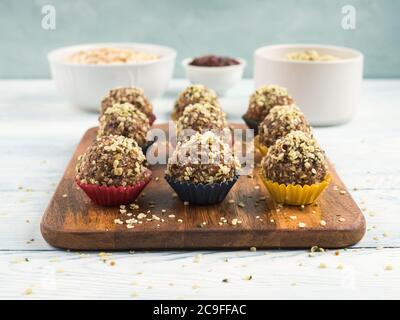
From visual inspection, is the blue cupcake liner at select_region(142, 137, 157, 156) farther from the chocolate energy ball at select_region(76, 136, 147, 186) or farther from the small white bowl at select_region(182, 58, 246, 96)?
the small white bowl at select_region(182, 58, 246, 96)

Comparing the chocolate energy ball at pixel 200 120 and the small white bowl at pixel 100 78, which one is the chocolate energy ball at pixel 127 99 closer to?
the chocolate energy ball at pixel 200 120

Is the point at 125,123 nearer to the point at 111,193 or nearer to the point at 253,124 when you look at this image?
the point at 111,193

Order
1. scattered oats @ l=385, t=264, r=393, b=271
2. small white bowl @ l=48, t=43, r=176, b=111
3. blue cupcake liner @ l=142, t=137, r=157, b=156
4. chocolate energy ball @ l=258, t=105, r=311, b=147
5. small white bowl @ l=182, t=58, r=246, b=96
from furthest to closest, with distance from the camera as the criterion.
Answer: small white bowl @ l=182, t=58, r=246, b=96 < small white bowl @ l=48, t=43, r=176, b=111 < blue cupcake liner @ l=142, t=137, r=157, b=156 < chocolate energy ball @ l=258, t=105, r=311, b=147 < scattered oats @ l=385, t=264, r=393, b=271

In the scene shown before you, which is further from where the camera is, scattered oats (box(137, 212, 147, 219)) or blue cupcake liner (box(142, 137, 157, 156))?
blue cupcake liner (box(142, 137, 157, 156))

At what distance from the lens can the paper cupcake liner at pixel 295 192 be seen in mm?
2268

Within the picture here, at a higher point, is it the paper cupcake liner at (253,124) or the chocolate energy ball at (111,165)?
the chocolate energy ball at (111,165)

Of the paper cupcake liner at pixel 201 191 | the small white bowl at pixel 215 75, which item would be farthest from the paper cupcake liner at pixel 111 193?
the small white bowl at pixel 215 75

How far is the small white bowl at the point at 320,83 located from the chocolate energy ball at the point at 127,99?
725 millimetres

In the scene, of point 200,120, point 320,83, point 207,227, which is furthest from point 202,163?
point 320,83

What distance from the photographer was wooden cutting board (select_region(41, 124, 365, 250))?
2104 millimetres

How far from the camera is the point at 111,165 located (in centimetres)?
228

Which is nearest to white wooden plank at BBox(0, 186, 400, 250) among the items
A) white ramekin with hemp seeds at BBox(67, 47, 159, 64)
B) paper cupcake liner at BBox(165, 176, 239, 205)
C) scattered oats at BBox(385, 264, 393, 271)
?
scattered oats at BBox(385, 264, 393, 271)

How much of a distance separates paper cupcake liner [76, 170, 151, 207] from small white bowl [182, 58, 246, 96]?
166 centimetres

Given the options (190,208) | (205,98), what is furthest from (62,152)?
(190,208)
